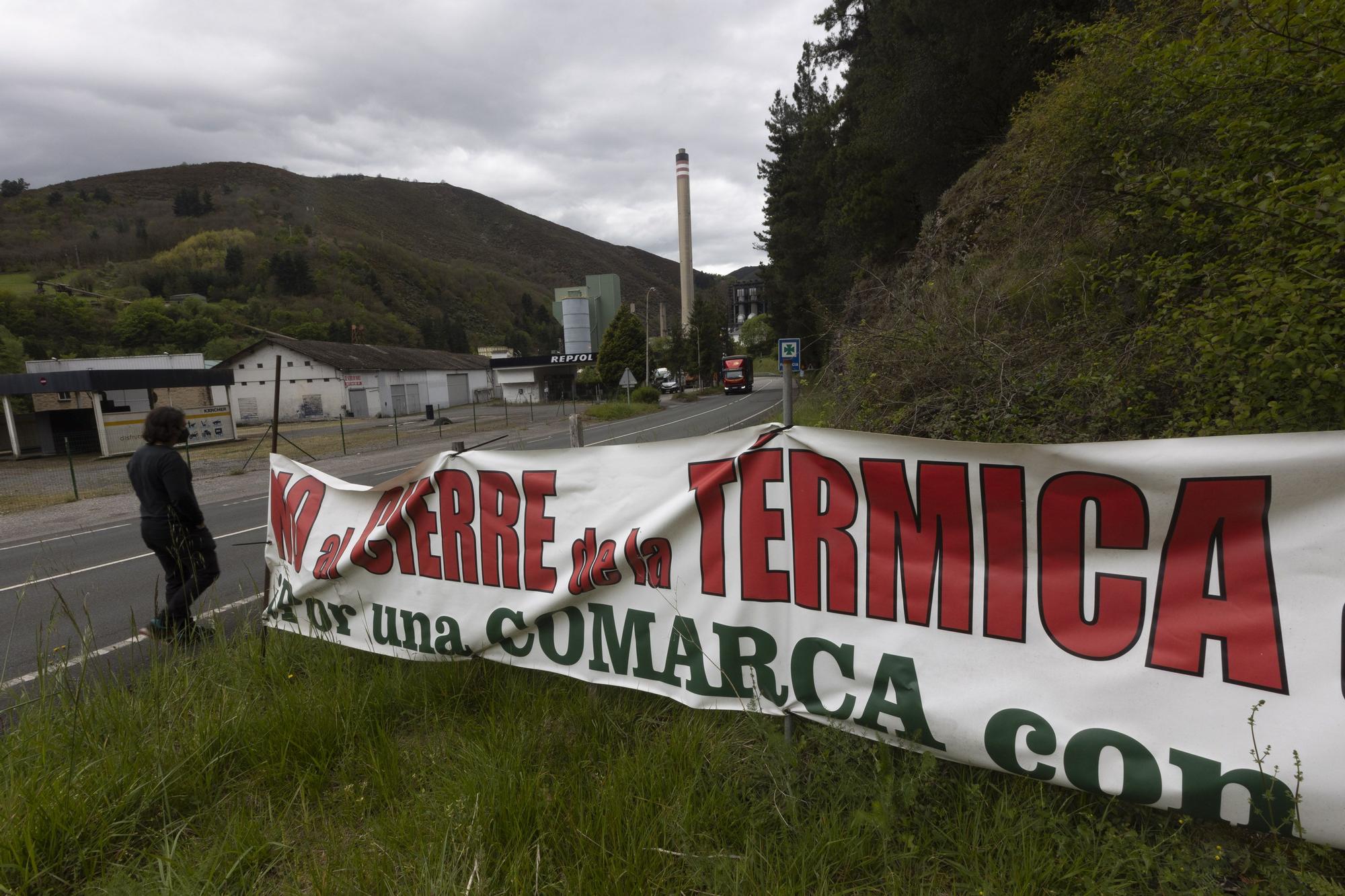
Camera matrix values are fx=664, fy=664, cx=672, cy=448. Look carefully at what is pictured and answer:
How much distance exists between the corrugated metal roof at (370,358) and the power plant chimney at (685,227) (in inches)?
1429

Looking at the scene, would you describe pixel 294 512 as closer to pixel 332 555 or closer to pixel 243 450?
pixel 332 555

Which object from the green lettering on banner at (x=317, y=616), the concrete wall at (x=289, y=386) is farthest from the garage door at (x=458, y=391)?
the green lettering on banner at (x=317, y=616)

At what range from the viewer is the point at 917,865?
84.5 inches

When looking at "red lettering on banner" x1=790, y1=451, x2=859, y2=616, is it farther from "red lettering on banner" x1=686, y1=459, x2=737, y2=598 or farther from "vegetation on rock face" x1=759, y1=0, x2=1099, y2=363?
"vegetation on rock face" x1=759, y1=0, x2=1099, y2=363

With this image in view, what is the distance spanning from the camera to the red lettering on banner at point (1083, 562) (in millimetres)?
2033

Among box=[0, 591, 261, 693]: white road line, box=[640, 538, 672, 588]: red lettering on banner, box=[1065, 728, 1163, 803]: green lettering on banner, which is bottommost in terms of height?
box=[0, 591, 261, 693]: white road line

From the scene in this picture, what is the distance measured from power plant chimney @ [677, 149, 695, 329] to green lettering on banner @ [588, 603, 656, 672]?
3291 inches

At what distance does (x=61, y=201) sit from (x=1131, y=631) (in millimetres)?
207069

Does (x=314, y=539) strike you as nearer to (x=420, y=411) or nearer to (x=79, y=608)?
(x=79, y=608)

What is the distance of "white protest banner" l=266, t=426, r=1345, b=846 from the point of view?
6.02ft

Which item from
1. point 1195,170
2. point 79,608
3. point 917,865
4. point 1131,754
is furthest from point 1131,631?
point 79,608

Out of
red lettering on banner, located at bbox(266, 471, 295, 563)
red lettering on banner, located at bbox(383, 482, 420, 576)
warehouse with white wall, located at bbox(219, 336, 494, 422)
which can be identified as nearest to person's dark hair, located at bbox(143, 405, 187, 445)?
red lettering on banner, located at bbox(266, 471, 295, 563)

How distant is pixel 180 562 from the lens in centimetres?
441

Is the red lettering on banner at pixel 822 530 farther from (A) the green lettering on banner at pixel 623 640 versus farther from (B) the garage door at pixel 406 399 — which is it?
(B) the garage door at pixel 406 399
